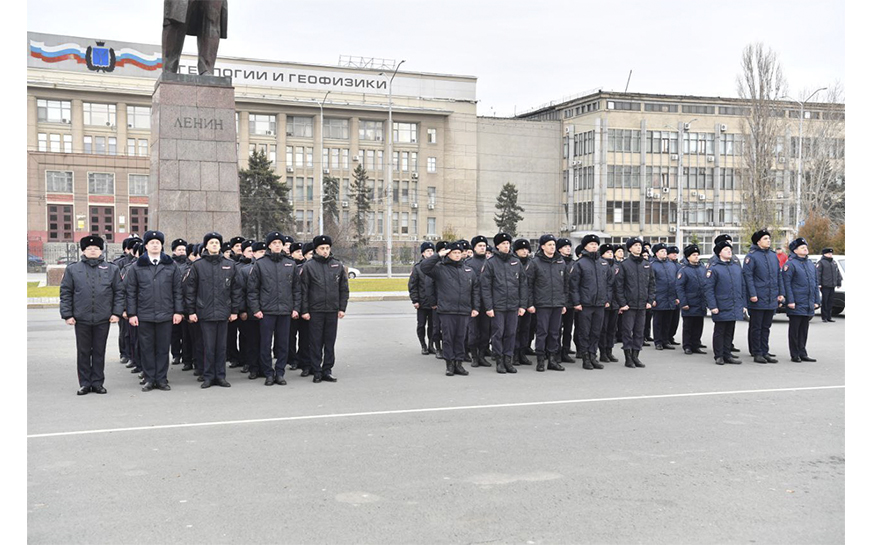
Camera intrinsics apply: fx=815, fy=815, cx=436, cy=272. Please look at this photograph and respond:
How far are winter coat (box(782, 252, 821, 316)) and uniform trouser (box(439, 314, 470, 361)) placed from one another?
5702 mm

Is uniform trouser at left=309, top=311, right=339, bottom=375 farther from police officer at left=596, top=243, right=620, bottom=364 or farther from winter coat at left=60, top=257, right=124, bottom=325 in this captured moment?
police officer at left=596, top=243, right=620, bottom=364

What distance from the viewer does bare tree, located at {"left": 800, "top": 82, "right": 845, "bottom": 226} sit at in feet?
166

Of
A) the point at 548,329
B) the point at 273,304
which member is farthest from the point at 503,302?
the point at 273,304

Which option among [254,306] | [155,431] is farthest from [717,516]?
[254,306]

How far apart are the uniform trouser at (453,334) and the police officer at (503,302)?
0.44 metres

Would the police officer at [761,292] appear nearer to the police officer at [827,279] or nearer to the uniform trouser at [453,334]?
the uniform trouser at [453,334]

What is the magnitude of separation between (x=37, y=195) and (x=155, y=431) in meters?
73.5

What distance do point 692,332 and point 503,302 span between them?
14.1ft

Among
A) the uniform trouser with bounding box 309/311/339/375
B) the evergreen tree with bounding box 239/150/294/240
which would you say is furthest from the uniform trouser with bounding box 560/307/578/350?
the evergreen tree with bounding box 239/150/294/240

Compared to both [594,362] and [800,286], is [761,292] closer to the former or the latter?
[800,286]

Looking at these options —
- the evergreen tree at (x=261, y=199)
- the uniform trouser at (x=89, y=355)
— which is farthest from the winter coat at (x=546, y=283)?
the evergreen tree at (x=261, y=199)

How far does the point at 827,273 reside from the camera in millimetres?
21203

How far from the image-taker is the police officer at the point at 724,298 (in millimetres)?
13320
